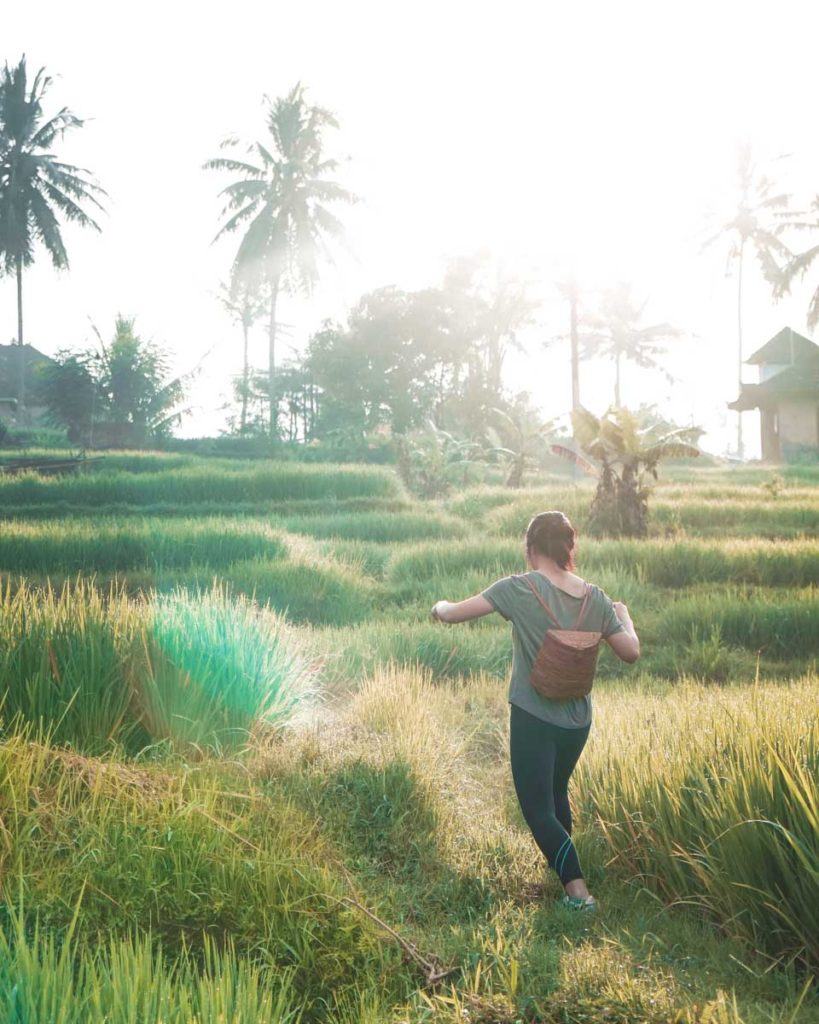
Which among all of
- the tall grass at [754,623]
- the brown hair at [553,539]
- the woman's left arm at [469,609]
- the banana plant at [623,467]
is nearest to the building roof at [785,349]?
the banana plant at [623,467]

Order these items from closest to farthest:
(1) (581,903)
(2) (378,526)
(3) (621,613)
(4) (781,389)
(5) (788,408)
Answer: (1) (581,903) < (3) (621,613) < (2) (378,526) < (4) (781,389) < (5) (788,408)

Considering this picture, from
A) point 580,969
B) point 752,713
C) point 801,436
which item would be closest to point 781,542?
point 752,713

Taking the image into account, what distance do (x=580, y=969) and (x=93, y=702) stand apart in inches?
103

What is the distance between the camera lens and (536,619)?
3.23m

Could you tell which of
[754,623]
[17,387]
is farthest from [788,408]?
[17,387]

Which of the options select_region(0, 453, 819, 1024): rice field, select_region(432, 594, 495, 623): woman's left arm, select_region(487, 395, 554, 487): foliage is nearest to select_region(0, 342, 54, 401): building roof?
select_region(487, 395, 554, 487): foliage

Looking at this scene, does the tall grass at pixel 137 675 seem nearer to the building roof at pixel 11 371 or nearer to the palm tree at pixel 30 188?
the palm tree at pixel 30 188

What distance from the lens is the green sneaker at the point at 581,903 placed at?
123 inches

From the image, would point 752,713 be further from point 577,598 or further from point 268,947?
point 268,947

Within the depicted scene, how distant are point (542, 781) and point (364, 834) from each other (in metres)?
1.04

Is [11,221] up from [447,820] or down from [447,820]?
up

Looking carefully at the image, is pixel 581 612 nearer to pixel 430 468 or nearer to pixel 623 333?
pixel 430 468

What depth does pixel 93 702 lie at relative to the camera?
429 cm

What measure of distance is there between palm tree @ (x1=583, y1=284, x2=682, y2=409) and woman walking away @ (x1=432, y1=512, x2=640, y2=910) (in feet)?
132
